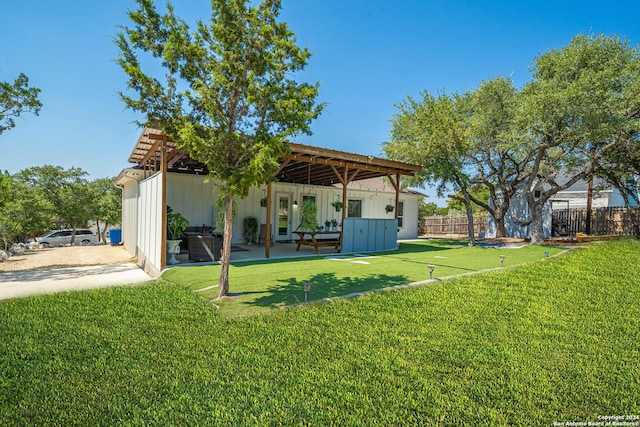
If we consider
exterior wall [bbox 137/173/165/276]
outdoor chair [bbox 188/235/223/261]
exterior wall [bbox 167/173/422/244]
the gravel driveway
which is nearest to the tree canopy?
exterior wall [bbox 167/173/422/244]

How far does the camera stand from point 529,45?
542 inches

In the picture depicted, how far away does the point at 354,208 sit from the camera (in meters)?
16.0

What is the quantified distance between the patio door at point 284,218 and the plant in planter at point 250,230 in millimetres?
1269

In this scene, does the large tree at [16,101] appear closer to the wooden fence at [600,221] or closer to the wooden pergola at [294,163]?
the wooden pergola at [294,163]

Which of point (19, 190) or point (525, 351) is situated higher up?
point (19, 190)

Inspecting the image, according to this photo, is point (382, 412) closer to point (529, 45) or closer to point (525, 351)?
point (525, 351)

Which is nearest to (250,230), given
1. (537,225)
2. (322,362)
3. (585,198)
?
(322,362)

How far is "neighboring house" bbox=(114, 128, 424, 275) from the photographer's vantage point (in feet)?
24.4

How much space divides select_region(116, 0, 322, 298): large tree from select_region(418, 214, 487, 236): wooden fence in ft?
62.7

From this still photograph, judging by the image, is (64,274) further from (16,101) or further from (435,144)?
(435,144)

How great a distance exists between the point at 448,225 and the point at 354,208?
935 centimetres

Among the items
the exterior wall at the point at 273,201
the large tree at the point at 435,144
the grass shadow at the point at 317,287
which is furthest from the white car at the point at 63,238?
the grass shadow at the point at 317,287

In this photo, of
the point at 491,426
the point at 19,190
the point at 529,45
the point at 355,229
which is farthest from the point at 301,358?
the point at 19,190

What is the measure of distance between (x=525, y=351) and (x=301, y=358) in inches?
88.0
